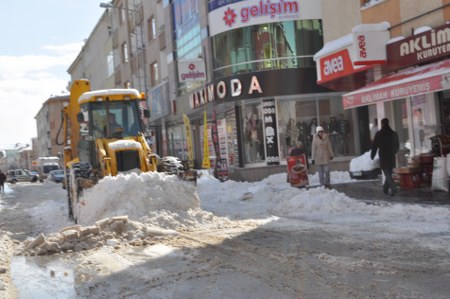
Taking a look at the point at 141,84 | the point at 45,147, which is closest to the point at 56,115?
the point at 45,147

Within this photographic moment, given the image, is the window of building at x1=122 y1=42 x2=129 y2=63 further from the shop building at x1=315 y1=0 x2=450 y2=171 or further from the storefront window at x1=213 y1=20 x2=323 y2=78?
the shop building at x1=315 y1=0 x2=450 y2=171

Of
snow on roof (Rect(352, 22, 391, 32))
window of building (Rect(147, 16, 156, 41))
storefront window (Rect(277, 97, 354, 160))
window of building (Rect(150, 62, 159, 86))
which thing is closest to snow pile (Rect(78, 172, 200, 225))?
snow on roof (Rect(352, 22, 391, 32))

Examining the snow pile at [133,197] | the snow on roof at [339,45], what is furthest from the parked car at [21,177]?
the snow pile at [133,197]

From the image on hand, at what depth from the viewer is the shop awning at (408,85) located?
1156cm

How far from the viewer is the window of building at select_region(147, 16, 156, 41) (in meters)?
37.8

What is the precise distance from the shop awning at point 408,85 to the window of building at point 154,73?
24264 millimetres

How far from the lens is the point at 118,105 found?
1354cm

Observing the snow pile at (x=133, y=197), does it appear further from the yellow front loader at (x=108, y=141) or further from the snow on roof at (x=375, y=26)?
the snow on roof at (x=375, y=26)

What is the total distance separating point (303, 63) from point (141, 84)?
1950 centimetres

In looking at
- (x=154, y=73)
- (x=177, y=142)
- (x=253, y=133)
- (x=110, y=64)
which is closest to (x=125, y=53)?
(x=110, y=64)

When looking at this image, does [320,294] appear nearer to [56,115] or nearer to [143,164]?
[143,164]

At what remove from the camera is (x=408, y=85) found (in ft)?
40.7

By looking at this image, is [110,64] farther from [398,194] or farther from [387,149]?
[398,194]

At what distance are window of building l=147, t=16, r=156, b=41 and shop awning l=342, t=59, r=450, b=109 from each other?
24.9 metres
